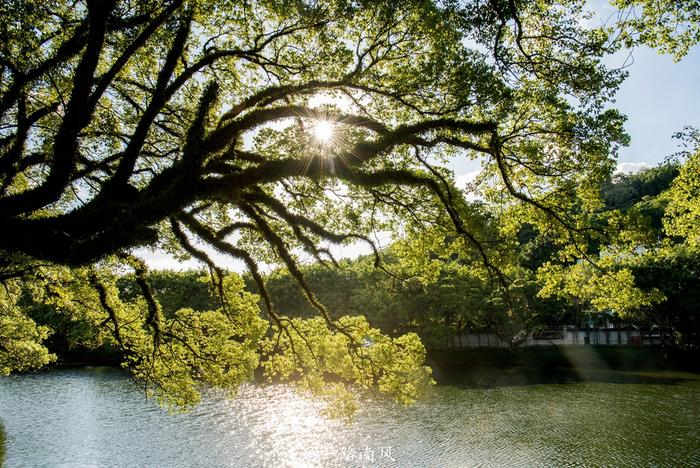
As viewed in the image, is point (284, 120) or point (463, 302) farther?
point (463, 302)

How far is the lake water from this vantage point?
18.8m

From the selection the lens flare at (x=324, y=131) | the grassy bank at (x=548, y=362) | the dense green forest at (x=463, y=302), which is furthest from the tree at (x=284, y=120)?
the grassy bank at (x=548, y=362)

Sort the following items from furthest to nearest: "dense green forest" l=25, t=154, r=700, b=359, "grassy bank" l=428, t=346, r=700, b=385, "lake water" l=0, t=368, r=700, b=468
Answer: "dense green forest" l=25, t=154, r=700, b=359, "grassy bank" l=428, t=346, r=700, b=385, "lake water" l=0, t=368, r=700, b=468

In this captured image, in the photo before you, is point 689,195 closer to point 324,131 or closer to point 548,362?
point 324,131

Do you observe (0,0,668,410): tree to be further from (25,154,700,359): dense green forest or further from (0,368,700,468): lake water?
(25,154,700,359): dense green forest

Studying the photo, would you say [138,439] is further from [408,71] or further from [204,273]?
[408,71]

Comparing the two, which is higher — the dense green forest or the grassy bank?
the dense green forest

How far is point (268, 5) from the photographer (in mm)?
8336

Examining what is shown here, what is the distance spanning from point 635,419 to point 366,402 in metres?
14.6

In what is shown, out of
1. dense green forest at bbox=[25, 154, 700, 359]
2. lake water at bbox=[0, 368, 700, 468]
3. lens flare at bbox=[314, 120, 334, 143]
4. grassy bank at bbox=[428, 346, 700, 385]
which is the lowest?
lake water at bbox=[0, 368, 700, 468]

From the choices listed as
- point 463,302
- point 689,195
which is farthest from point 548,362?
point 689,195

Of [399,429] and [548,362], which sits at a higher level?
[548,362]

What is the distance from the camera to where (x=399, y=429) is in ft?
73.7

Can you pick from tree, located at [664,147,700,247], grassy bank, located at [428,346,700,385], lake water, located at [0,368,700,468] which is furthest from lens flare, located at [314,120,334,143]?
grassy bank, located at [428,346,700,385]
